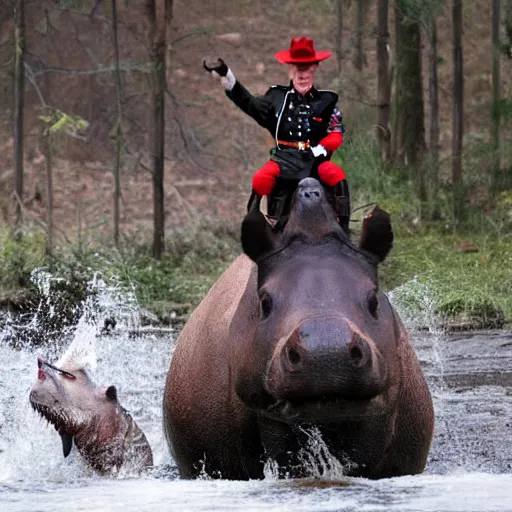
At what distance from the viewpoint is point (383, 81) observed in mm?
21078

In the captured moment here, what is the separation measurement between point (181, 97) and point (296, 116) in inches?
1241

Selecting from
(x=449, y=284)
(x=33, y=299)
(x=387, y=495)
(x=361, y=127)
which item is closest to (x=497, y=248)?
(x=449, y=284)

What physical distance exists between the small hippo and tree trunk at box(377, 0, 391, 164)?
13666 mm

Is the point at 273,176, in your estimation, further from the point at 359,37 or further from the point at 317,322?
the point at 359,37

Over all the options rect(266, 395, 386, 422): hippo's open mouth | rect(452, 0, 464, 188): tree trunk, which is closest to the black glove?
rect(266, 395, 386, 422): hippo's open mouth

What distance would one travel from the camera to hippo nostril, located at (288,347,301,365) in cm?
506

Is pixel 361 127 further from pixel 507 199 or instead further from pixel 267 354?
pixel 267 354

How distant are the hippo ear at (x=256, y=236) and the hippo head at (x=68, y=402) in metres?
2.05

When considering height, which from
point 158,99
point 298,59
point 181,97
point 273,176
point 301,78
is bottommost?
point 273,176

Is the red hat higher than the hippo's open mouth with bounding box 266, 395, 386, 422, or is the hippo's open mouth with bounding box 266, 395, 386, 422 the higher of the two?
the red hat

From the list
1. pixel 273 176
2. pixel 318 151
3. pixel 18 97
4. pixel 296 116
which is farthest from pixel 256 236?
pixel 18 97

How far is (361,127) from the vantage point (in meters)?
21.9

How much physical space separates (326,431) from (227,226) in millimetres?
16457

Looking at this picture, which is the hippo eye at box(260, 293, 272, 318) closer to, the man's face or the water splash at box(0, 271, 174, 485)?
the water splash at box(0, 271, 174, 485)
